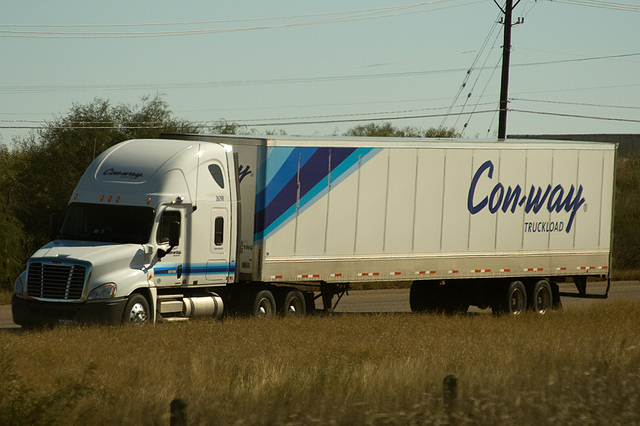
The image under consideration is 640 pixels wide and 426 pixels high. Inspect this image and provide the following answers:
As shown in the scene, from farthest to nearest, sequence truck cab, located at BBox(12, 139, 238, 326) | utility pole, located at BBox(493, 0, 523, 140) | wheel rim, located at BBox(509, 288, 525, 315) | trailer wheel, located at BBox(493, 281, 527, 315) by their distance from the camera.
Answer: utility pole, located at BBox(493, 0, 523, 140) < wheel rim, located at BBox(509, 288, 525, 315) < trailer wheel, located at BBox(493, 281, 527, 315) < truck cab, located at BBox(12, 139, 238, 326)

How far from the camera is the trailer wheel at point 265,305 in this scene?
1938cm

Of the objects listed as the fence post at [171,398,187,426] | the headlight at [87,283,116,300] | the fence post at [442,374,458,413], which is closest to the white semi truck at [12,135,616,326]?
the headlight at [87,283,116,300]

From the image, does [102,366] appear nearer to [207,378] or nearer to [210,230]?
[207,378]

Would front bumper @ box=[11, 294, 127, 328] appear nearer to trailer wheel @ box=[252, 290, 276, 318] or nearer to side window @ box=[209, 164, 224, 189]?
side window @ box=[209, 164, 224, 189]

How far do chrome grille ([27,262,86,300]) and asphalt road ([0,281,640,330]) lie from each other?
224 cm

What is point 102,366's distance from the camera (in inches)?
486

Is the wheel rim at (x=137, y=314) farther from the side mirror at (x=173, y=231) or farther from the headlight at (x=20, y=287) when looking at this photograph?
the headlight at (x=20, y=287)

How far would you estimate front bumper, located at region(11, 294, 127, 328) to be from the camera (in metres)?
16.5

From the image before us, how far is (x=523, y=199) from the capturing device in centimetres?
2275

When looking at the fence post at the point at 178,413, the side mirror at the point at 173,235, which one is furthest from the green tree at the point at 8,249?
the fence post at the point at 178,413

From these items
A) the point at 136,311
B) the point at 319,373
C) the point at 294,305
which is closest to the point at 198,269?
the point at 136,311

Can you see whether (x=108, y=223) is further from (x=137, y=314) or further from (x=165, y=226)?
(x=137, y=314)

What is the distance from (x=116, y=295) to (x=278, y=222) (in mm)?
3636

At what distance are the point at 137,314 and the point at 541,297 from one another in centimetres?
1068
